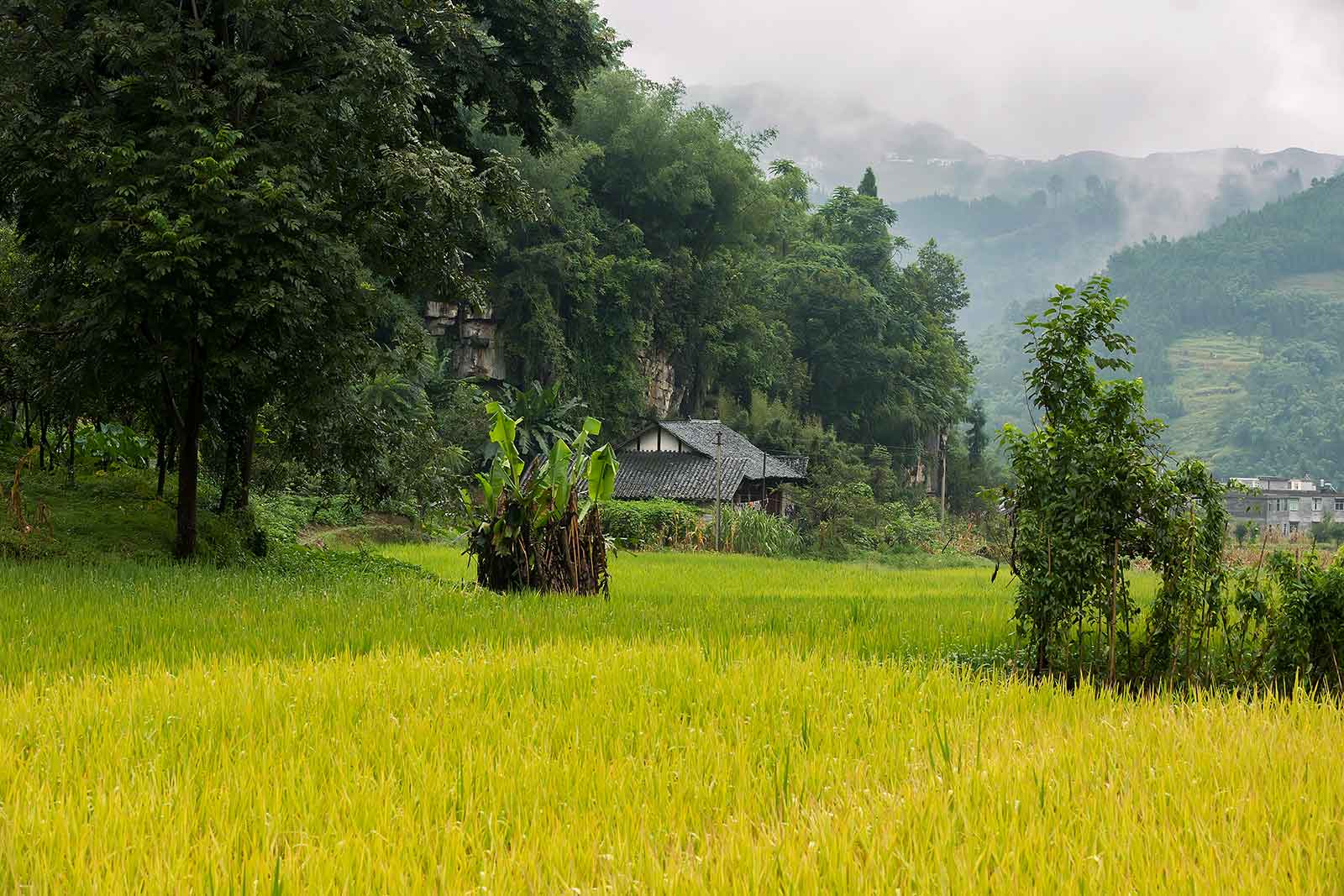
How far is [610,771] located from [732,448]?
38.0 meters

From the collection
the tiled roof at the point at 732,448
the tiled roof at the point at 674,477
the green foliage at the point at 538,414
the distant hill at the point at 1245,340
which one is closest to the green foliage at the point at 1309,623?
the tiled roof at the point at 674,477

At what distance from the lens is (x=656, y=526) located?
2933cm

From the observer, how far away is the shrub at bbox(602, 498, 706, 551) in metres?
28.3

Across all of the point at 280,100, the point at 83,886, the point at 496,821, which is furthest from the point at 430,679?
the point at 280,100

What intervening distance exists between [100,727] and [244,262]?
6265 mm

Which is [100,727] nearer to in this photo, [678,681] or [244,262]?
[678,681]

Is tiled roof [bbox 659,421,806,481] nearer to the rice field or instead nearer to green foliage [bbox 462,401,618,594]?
green foliage [bbox 462,401,618,594]

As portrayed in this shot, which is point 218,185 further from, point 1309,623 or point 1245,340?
point 1245,340

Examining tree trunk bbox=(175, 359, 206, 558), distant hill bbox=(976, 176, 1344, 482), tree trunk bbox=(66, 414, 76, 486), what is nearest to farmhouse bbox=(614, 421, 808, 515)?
tree trunk bbox=(66, 414, 76, 486)

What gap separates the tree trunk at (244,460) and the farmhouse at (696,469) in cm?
2471

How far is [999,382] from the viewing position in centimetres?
14275

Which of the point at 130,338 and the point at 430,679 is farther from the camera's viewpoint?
the point at 130,338

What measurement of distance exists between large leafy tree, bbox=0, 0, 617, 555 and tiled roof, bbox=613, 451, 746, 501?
1052 inches

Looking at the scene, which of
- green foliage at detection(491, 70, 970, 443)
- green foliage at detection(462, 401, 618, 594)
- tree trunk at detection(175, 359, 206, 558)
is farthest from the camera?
green foliage at detection(491, 70, 970, 443)
